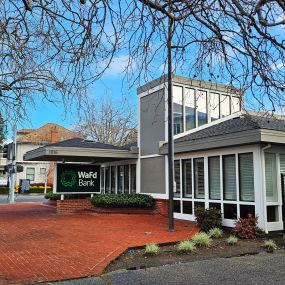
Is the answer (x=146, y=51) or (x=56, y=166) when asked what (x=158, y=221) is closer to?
(x=56, y=166)

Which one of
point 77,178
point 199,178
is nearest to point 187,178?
point 199,178

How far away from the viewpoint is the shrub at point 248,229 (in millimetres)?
11633

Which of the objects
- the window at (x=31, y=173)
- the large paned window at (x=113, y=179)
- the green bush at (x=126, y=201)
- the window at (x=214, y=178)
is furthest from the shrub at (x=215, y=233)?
the window at (x=31, y=173)

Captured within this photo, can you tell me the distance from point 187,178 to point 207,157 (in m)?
1.68

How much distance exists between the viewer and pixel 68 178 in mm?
19422

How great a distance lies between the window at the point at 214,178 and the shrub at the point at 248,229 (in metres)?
Result: 2.12

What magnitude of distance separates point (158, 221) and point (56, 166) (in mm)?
6289

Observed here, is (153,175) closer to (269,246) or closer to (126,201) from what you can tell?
(126,201)

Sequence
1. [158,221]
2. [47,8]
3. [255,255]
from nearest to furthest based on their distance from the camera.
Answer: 1. [47,8]
2. [255,255]
3. [158,221]

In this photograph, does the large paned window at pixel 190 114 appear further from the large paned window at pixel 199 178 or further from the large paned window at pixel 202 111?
the large paned window at pixel 199 178

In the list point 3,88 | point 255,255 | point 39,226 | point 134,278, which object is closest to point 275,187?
point 255,255

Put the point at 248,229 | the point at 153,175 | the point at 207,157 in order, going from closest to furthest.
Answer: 1. the point at 248,229
2. the point at 207,157
3. the point at 153,175

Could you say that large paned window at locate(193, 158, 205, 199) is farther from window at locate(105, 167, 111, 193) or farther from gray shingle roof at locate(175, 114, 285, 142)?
window at locate(105, 167, 111, 193)

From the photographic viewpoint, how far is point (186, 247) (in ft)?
30.8
